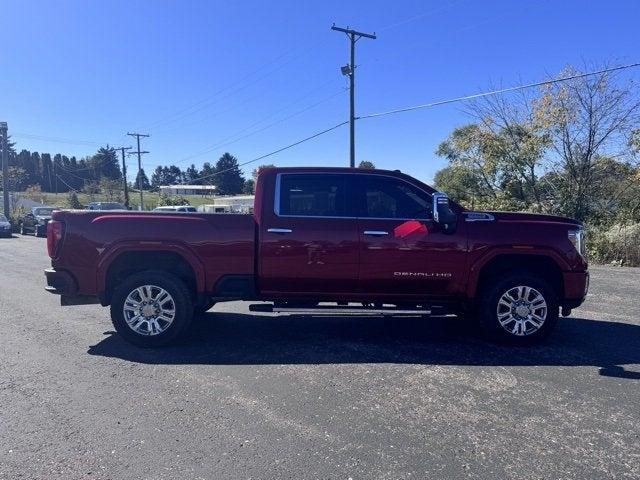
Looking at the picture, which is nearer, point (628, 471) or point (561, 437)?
point (628, 471)

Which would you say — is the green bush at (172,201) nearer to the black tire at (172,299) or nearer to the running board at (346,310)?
the black tire at (172,299)

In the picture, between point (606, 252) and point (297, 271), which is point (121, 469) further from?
point (606, 252)

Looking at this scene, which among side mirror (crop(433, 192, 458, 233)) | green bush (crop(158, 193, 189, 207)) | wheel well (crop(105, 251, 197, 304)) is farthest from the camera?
green bush (crop(158, 193, 189, 207))

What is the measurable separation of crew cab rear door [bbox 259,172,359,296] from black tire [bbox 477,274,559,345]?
1544 millimetres

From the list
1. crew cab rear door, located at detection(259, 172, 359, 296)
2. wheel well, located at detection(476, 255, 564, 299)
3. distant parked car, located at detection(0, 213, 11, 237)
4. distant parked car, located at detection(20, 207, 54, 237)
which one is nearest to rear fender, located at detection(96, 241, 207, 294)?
crew cab rear door, located at detection(259, 172, 359, 296)

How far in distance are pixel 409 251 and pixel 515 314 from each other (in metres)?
1.40

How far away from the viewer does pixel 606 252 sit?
1297 cm

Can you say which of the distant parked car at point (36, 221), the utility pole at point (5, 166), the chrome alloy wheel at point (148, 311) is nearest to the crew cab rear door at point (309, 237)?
the chrome alloy wheel at point (148, 311)

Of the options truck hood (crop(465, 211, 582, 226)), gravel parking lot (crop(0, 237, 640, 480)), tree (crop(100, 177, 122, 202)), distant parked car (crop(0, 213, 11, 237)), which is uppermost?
tree (crop(100, 177, 122, 202))

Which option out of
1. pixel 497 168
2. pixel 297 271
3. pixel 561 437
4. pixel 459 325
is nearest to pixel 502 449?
pixel 561 437

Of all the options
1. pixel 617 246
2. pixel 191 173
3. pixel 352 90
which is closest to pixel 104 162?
pixel 191 173

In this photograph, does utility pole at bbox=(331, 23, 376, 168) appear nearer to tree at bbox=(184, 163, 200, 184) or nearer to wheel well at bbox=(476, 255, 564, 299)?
wheel well at bbox=(476, 255, 564, 299)

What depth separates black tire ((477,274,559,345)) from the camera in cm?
538

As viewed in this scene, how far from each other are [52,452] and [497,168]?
799 inches
